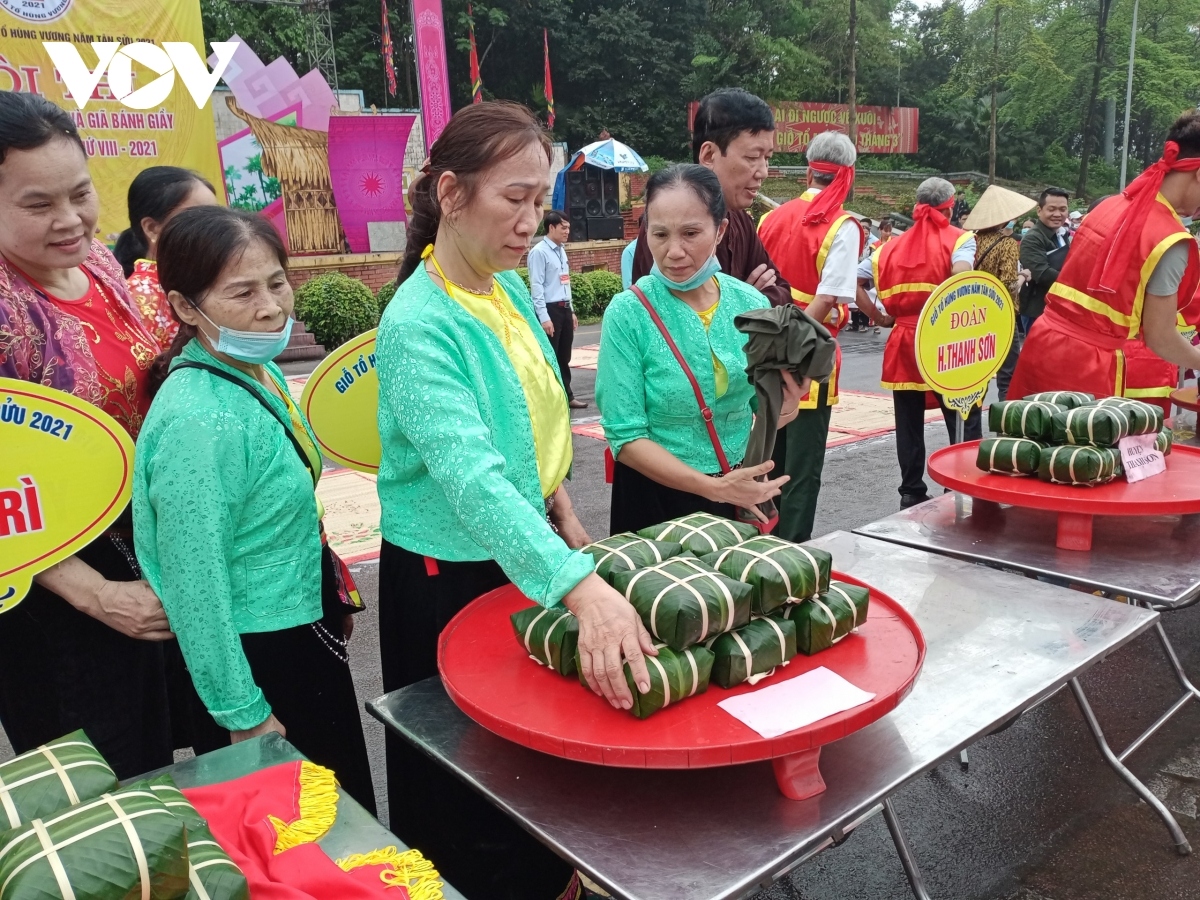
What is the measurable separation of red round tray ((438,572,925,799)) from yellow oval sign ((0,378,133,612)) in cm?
67

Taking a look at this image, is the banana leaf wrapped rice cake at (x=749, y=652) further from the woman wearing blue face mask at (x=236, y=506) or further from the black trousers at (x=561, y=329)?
the black trousers at (x=561, y=329)

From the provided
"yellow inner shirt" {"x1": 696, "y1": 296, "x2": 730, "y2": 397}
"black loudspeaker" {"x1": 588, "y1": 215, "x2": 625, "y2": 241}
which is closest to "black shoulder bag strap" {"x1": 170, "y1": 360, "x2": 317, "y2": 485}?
"yellow inner shirt" {"x1": 696, "y1": 296, "x2": 730, "y2": 397}

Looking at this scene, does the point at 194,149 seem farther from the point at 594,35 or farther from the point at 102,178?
the point at 594,35

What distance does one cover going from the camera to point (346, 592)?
191 cm

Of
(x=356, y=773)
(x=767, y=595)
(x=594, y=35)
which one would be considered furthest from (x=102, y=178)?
(x=594, y=35)

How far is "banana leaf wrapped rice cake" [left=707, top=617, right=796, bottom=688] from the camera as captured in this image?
4.50 feet

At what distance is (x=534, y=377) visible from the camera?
5.72ft

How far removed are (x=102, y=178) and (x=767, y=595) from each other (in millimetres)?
10968

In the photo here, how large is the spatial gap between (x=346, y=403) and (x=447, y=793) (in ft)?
3.15

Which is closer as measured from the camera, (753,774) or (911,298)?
(753,774)

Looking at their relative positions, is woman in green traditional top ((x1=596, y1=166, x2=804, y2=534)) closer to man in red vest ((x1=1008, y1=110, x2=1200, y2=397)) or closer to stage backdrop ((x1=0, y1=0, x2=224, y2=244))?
man in red vest ((x1=1008, y1=110, x2=1200, y2=397))

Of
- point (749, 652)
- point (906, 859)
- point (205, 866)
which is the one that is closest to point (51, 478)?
point (205, 866)

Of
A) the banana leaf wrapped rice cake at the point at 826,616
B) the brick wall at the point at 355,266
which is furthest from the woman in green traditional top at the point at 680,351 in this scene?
the brick wall at the point at 355,266

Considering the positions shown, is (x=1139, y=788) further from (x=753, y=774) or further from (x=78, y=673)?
(x=78, y=673)
